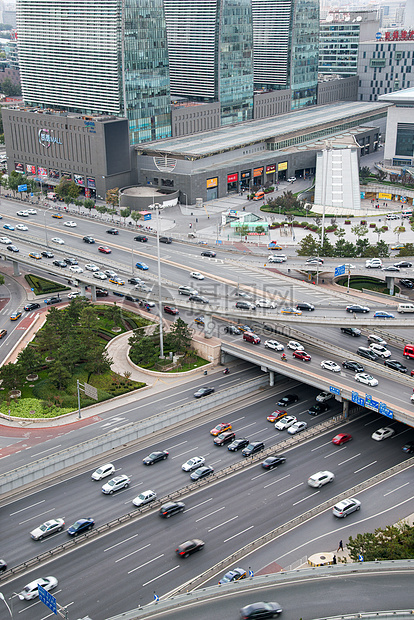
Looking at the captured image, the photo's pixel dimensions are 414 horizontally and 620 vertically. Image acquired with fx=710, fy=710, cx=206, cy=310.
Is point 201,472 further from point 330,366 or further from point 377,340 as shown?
point 377,340

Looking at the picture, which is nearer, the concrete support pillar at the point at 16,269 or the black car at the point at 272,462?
the black car at the point at 272,462

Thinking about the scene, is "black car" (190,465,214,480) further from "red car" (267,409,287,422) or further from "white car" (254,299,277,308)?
"white car" (254,299,277,308)

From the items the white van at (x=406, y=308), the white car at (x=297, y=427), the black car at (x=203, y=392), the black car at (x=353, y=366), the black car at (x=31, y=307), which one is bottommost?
the white car at (x=297, y=427)

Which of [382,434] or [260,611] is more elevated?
[260,611]

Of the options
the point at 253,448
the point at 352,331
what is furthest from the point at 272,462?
the point at 352,331

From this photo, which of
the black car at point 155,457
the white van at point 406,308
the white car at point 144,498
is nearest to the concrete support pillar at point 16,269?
the black car at point 155,457

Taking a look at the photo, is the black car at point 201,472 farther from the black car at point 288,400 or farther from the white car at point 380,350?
the white car at point 380,350

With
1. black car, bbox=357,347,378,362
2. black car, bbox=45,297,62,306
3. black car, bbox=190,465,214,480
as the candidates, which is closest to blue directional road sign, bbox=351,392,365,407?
black car, bbox=357,347,378,362
